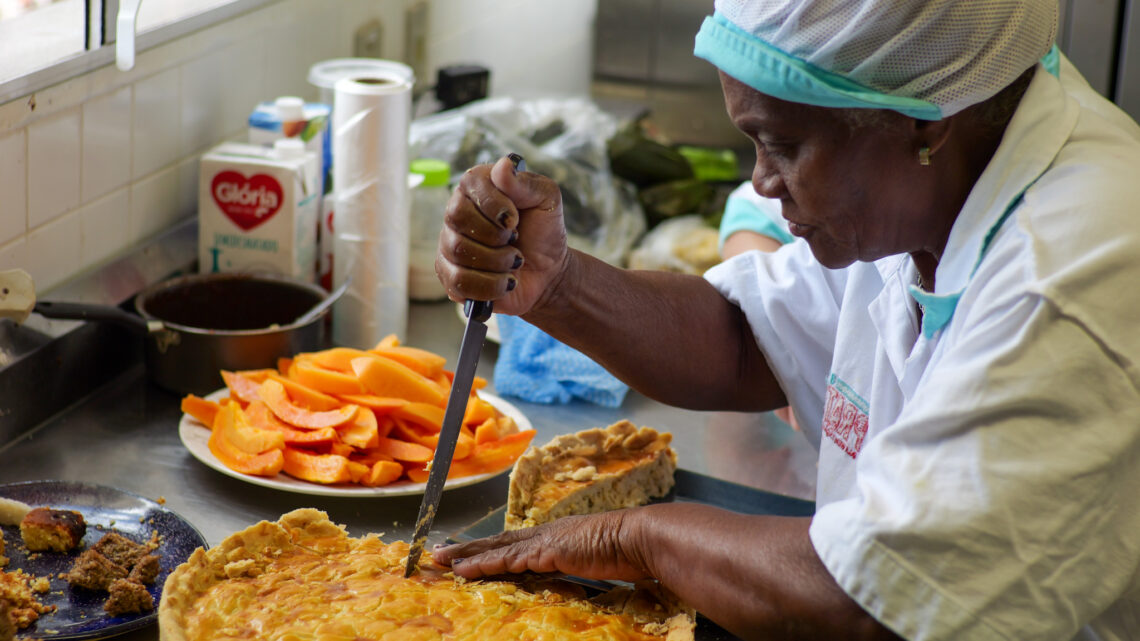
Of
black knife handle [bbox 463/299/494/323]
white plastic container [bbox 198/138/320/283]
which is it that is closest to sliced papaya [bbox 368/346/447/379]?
white plastic container [bbox 198/138/320/283]

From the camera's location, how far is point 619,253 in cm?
275

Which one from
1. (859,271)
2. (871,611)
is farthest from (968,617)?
(859,271)

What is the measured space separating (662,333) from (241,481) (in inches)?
27.2

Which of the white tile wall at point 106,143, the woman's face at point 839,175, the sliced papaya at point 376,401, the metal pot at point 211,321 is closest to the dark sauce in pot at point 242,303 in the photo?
the metal pot at point 211,321

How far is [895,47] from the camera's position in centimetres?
110

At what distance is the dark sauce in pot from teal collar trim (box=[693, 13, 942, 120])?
1.11 m

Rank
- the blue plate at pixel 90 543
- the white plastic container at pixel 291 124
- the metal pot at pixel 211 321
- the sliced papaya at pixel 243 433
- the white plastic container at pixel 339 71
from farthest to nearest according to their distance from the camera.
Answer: the white plastic container at pixel 339 71, the white plastic container at pixel 291 124, the metal pot at pixel 211 321, the sliced papaya at pixel 243 433, the blue plate at pixel 90 543

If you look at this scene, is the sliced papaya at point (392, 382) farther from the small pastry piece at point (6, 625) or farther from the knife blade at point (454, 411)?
the small pastry piece at point (6, 625)

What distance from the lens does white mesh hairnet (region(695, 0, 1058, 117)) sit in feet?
3.60

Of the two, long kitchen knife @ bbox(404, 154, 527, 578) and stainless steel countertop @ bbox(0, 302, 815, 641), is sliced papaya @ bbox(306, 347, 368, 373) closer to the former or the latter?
stainless steel countertop @ bbox(0, 302, 815, 641)

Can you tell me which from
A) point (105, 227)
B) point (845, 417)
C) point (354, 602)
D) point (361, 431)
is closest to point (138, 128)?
point (105, 227)

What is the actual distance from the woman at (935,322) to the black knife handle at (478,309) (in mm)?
18

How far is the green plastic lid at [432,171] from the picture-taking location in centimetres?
246

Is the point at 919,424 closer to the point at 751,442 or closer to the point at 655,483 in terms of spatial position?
the point at 655,483
